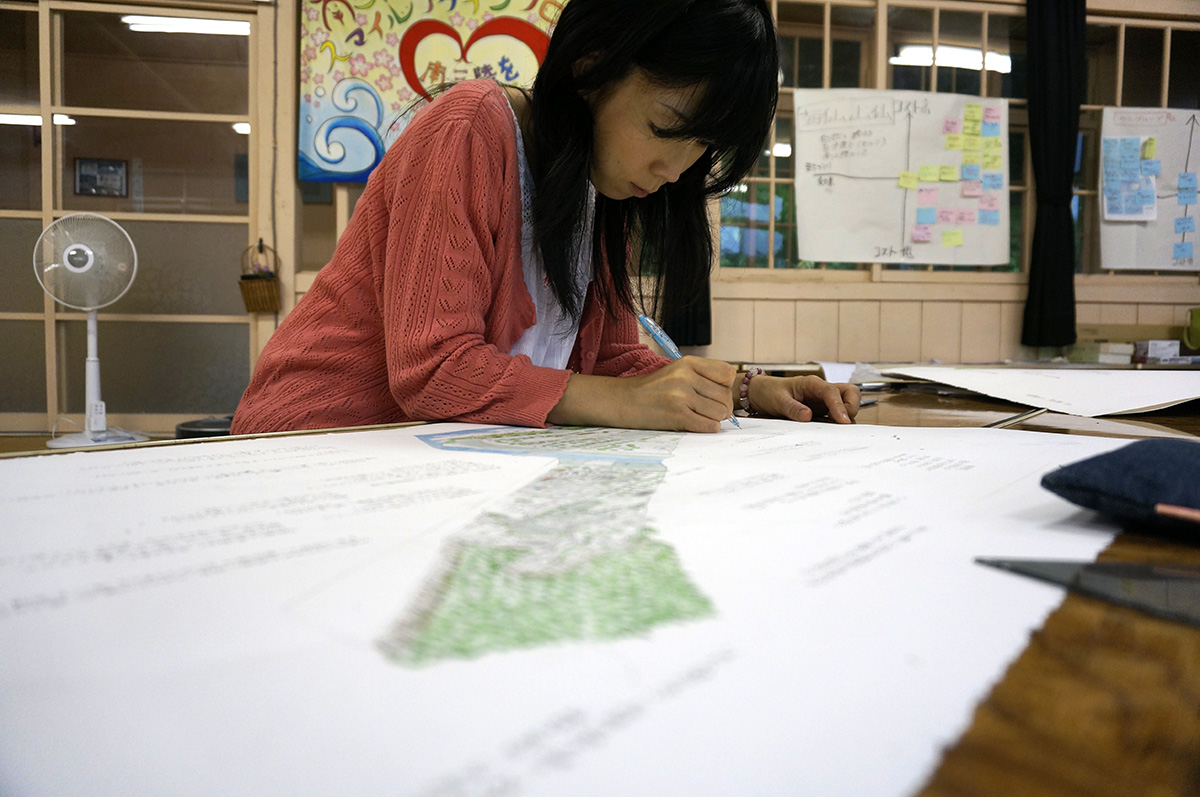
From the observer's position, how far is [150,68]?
288cm

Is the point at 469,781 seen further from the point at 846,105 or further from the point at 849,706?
the point at 846,105

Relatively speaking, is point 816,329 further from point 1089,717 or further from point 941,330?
point 1089,717

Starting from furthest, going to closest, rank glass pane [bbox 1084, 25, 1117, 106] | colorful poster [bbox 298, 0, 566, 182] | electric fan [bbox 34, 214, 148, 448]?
glass pane [bbox 1084, 25, 1117, 106]
colorful poster [bbox 298, 0, 566, 182]
electric fan [bbox 34, 214, 148, 448]

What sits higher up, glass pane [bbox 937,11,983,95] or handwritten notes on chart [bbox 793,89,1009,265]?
glass pane [bbox 937,11,983,95]

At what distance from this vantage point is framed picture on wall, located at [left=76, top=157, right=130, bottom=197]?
2.87m

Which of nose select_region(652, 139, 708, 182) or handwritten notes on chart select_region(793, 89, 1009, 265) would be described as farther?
handwritten notes on chart select_region(793, 89, 1009, 265)

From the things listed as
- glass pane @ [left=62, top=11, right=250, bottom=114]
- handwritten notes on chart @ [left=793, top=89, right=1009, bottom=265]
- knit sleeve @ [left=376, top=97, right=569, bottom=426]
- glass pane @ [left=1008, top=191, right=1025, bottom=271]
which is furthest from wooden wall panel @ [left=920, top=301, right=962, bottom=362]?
glass pane @ [left=62, top=11, right=250, bottom=114]

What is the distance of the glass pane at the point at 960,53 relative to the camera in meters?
3.08

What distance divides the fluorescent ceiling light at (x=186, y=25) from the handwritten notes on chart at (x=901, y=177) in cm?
219

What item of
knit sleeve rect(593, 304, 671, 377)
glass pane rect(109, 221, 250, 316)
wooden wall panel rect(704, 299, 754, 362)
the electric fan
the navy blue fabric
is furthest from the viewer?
wooden wall panel rect(704, 299, 754, 362)

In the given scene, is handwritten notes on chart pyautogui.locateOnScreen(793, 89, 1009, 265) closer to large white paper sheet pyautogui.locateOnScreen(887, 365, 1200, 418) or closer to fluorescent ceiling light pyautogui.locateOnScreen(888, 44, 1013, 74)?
fluorescent ceiling light pyautogui.locateOnScreen(888, 44, 1013, 74)

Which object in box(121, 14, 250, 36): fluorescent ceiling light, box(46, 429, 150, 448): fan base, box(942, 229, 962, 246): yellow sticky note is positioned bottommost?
box(46, 429, 150, 448): fan base

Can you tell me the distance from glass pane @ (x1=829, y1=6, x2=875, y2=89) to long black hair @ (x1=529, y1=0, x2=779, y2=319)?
2381 millimetres

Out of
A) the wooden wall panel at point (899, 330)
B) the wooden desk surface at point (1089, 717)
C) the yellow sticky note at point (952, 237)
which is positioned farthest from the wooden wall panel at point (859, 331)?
the wooden desk surface at point (1089, 717)
